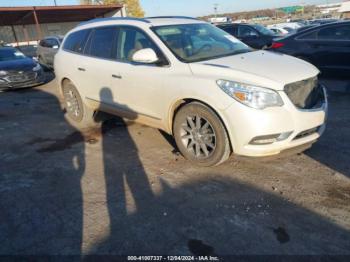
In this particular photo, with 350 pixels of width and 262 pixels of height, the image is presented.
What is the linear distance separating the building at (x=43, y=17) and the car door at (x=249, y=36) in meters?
21.1

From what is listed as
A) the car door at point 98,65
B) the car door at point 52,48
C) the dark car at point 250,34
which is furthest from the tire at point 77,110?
the dark car at point 250,34

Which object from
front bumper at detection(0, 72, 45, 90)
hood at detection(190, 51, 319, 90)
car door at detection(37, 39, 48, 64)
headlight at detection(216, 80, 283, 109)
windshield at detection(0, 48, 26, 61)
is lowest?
front bumper at detection(0, 72, 45, 90)

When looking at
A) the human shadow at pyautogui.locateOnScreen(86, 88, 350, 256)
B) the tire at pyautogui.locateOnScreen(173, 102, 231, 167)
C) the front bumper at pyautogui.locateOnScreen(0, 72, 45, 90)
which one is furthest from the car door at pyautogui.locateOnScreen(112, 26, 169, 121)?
the front bumper at pyautogui.locateOnScreen(0, 72, 45, 90)

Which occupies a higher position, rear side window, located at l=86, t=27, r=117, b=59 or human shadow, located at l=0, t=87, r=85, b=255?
rear side window, located at l=86, t=27, r=117, b=59

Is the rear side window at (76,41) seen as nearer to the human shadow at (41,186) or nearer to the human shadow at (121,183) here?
the human shadow at (121,183)

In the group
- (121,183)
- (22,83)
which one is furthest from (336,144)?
(22,83)

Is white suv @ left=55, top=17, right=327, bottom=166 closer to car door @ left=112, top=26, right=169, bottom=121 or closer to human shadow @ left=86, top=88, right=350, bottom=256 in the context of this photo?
car door @ left=112, top=26, right=169, bottom=121

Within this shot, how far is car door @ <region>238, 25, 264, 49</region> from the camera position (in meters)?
13.2

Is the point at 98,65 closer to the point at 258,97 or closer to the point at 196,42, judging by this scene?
the point at 196,42

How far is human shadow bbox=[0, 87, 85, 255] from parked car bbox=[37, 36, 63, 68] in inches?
298

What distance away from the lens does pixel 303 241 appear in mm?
2658

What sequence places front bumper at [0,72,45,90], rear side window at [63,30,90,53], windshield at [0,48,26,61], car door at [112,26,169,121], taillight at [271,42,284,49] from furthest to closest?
windshield at [0,48,26,61] < front bumper at [0,72,45,90] < taillight at [271,42,284,49] < rear side window at [63,30,90,53] < car door at [112,26,169,121]

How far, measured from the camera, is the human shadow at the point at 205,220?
8.69 ft

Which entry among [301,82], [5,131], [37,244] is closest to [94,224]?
[37,244]
